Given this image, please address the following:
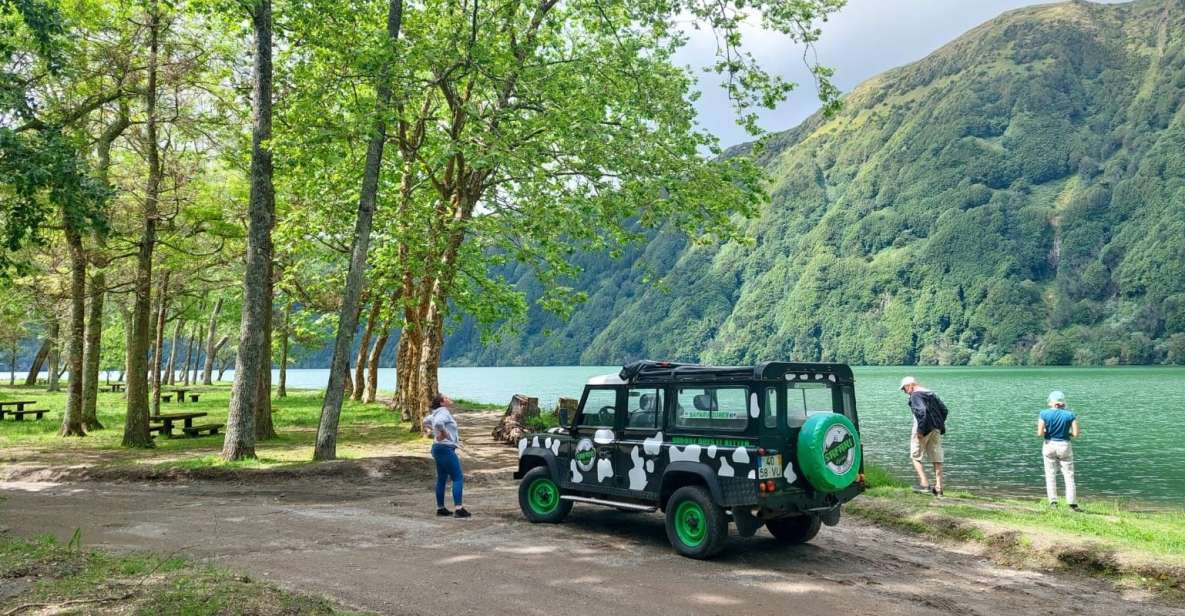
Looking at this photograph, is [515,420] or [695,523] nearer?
[695,523]

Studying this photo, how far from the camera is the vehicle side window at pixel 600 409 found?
10633 millimetres

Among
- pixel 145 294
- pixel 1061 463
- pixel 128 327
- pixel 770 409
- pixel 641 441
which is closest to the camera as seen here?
pixel 770 409

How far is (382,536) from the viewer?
1034 centimetres

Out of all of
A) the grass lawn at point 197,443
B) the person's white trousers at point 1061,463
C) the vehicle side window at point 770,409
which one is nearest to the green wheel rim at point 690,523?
the vehicle side window at point 770,409

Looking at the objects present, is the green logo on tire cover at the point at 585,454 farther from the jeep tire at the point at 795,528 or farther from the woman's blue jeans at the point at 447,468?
the jeep tire at the point at 795,528

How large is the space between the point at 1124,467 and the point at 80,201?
1114 inches

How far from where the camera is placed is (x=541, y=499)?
38.1 ft

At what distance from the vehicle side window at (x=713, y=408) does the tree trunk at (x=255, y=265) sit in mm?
10769

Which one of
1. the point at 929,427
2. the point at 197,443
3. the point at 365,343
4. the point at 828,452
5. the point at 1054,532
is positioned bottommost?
the point at 1054,532

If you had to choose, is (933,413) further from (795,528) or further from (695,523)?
(695,523)

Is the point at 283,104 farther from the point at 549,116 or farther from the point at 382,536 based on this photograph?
the point at 382,536

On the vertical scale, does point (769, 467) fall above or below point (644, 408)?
below

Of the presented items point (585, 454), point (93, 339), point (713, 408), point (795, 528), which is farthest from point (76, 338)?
point (795, 528)

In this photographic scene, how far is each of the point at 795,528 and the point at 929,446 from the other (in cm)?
577
